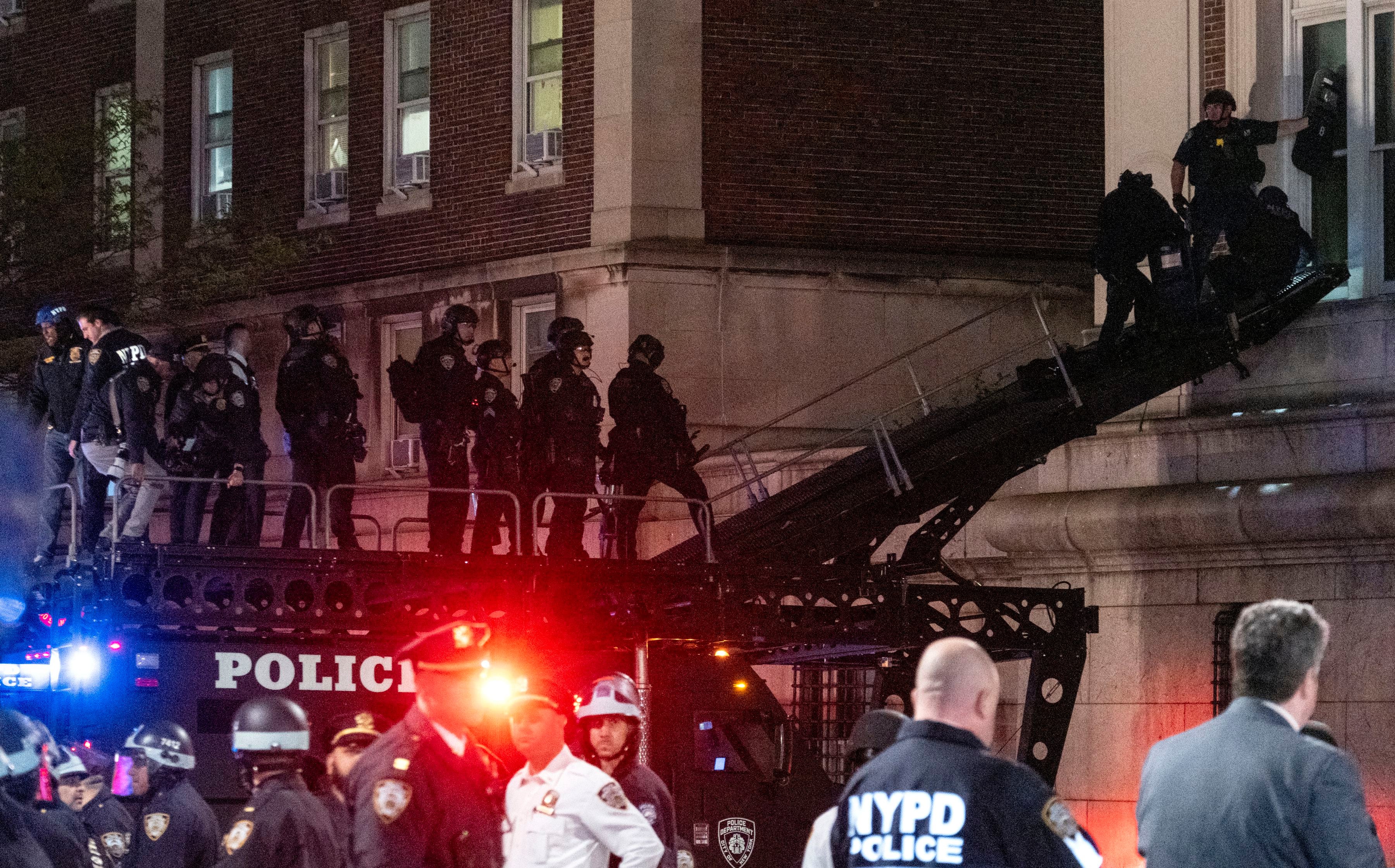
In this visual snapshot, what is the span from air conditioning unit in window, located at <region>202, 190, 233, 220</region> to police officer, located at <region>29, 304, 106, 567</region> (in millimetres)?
11937

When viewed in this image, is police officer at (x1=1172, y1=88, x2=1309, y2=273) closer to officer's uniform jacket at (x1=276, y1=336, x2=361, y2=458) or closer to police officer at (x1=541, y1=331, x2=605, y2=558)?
police officer at (x1=541, y1=331, x2=605, y2=558)

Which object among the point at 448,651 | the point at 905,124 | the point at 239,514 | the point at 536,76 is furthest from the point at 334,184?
the point at 448,651

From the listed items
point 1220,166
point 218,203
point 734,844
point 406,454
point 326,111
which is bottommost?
point 734,844

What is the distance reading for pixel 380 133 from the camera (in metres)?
27.4

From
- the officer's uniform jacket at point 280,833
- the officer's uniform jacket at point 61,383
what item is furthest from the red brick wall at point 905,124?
the officer's uniform jacket at point 280,833

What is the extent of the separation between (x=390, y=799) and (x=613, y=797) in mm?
1419

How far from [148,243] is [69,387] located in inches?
411

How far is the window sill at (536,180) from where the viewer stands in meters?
25.3

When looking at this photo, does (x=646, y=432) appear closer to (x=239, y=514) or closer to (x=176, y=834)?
(x=239, y=514)

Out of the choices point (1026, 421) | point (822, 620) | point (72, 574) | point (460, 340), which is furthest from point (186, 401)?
point (1026, 421)

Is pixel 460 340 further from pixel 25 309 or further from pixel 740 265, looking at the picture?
pixel 25 309

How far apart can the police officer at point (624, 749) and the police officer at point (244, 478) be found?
5.95 metres

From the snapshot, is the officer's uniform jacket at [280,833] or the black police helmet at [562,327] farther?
the black police helmet at [562,327]

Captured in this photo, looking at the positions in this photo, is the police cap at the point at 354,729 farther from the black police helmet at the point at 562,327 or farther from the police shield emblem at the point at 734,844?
the black police helmet at the point at 562,327
